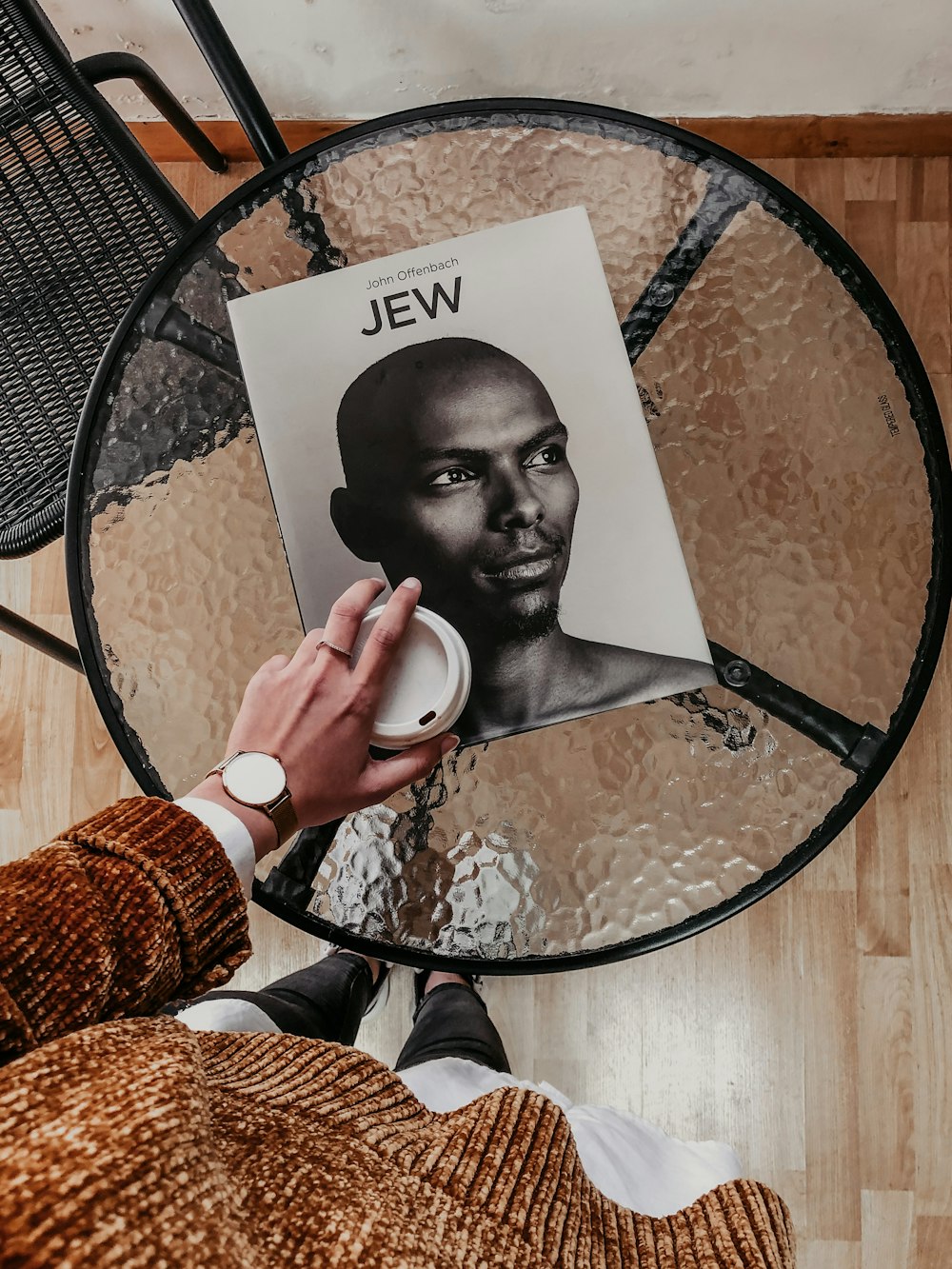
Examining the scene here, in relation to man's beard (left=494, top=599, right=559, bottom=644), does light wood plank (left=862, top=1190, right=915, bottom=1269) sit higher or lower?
lower

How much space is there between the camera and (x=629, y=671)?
74 centimetres

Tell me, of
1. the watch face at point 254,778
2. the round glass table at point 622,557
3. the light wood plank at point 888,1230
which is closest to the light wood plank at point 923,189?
the round glass table at point 622,557

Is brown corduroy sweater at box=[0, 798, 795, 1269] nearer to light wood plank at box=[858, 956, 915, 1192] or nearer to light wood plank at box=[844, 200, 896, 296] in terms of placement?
light wood plank at box=[858, 956, 915, 1192]

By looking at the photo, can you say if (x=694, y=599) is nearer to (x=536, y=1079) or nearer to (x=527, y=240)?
(x=527, y=240)

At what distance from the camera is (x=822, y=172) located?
50.0 inches

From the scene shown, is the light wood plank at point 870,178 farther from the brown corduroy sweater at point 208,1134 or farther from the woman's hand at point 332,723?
the brown corduroy sweater at point 208,1134

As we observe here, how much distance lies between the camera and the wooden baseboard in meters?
1.20

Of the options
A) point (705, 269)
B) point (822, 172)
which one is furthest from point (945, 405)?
point (705, 269)

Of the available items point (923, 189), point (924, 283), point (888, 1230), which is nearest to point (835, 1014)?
point (888, 1230)

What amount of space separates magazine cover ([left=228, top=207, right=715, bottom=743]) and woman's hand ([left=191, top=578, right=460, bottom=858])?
57 mm

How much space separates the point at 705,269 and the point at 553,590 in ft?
1.02

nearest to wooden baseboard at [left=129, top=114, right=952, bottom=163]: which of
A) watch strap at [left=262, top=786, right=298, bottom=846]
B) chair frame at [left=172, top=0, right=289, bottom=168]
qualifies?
chair frame at [left=172, top=0, right=289, bottom=168]

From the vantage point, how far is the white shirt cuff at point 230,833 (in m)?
0.64

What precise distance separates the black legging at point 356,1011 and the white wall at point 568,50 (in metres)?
1.09
